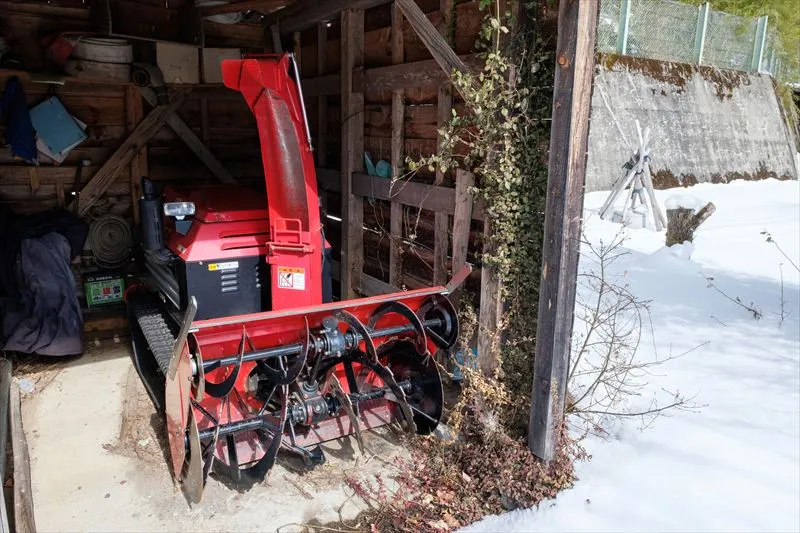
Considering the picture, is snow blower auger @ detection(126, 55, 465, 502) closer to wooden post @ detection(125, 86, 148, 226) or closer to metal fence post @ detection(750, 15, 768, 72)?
wooden post @ detection(125, 86, 148, 226)

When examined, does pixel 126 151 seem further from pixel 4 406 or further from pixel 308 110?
pixel 4 406

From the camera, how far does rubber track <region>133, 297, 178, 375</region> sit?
3.66m

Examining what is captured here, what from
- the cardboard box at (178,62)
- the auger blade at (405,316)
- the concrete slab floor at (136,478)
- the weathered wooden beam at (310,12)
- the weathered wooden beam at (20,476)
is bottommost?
the concrete slab floor at (136,478)

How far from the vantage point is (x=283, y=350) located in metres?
3.08

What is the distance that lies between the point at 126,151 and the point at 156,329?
2508mm

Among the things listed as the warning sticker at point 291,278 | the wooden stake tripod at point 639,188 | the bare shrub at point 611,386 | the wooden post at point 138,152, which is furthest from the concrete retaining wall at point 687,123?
the warning sticker at point 291,278

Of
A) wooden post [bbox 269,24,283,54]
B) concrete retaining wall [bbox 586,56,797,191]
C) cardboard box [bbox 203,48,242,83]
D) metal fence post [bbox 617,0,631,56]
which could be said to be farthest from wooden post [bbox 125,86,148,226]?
metal fence post [bbox 617,0,631,56]

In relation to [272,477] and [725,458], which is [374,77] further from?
[725,458]

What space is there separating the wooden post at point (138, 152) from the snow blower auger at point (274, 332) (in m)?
2.33

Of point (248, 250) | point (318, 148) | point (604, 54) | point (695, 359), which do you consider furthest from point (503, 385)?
point (604, 54)

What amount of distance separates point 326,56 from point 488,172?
282 cm

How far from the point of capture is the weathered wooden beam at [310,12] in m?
4.71

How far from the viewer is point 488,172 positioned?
10.9ft

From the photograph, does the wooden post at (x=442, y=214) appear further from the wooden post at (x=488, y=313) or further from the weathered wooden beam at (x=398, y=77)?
the wooden post at (x=488, y=313)
